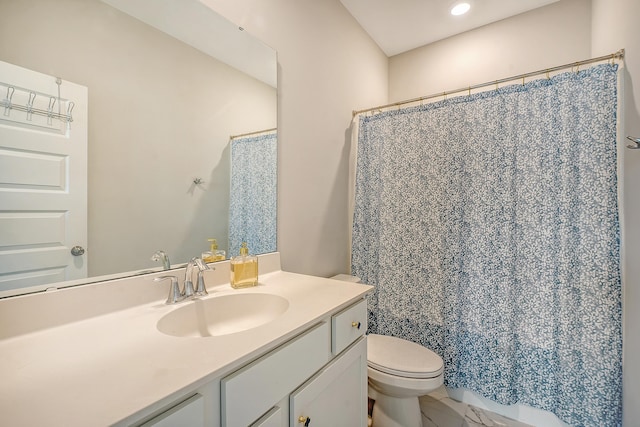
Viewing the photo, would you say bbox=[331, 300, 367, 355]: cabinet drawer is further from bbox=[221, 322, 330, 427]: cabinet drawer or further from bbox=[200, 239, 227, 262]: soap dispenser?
bbox=[200, 239, 227, 262]: soap dispenser

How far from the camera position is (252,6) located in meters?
1.30

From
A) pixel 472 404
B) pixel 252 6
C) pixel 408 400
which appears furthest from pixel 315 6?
pixel 472 404

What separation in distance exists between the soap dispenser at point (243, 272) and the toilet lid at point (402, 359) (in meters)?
0.78

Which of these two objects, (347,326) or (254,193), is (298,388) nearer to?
(347,326)

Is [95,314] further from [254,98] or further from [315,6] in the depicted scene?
[315,6]

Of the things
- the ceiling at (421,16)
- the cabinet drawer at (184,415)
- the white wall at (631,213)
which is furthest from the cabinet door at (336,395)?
the ceiling at (421,16)

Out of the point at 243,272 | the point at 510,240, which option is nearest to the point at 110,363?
the point at 243,272

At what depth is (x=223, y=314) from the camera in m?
1.02

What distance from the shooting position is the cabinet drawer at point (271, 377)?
594 mm

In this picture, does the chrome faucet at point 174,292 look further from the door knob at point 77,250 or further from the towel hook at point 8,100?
the towel hook at point 8,100

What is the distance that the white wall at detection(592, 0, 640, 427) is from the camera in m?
1.15

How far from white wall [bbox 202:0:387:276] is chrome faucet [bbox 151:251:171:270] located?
58 cm

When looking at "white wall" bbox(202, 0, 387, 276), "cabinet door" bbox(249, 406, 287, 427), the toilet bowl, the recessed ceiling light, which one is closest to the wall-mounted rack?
"white wall" bbox(202, 0, 387, 276)

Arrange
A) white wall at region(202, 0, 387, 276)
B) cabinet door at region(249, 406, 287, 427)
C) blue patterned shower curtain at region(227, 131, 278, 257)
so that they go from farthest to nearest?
white wall at region(202, 0, 387, 276) < blue patterned shower curtain at region(227, 131, 278, 257) < cabinet door at region(249, 406, 287, 427)
